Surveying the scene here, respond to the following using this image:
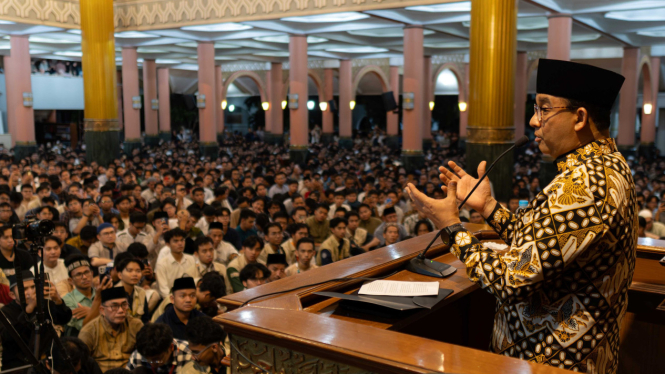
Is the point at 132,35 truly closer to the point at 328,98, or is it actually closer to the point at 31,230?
the point at 328,98

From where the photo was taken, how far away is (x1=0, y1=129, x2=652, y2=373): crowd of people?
389 cm

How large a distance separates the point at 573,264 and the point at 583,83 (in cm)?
49

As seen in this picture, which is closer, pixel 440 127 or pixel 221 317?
pixel 221 317

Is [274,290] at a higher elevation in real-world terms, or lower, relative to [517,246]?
lower

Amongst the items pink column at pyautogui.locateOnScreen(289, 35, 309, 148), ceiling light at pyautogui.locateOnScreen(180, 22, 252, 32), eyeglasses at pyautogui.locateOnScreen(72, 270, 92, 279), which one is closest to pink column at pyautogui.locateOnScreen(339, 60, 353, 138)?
pink column at pyautogui.locateOnScreen(289, 35, 309, 148)

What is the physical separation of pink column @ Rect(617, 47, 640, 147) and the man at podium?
16076 millimetres

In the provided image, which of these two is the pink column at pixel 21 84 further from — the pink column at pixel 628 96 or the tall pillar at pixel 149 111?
the pink column at pixel 628 96

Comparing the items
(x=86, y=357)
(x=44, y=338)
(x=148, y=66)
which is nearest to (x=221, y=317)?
(x=44, y=338)

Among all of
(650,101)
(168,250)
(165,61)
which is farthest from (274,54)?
(168,250)

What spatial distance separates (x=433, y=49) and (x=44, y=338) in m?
18.9

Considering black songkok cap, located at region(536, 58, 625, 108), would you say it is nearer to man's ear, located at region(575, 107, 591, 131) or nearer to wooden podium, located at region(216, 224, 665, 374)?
man's ear, located at region(575, 107, 591, 131)

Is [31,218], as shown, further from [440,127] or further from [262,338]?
[440,127]

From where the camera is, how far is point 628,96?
53.8ft

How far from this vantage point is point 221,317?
1.64 m
